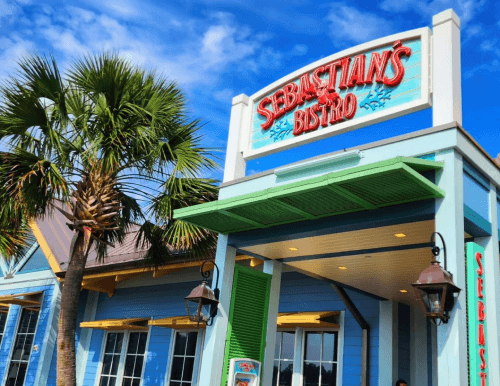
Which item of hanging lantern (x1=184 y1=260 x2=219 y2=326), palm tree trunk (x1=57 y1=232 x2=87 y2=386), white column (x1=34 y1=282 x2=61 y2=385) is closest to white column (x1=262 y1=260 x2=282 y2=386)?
hanging lantern (x1=184 y1=260 x2=219 y2=326)

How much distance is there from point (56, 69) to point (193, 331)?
6.58 metres

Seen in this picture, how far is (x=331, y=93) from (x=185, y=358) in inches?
310

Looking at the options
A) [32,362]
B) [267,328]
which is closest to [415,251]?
[267,328]

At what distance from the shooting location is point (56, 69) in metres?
9.96

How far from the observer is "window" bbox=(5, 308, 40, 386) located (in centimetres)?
1638

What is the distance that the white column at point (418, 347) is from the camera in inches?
413

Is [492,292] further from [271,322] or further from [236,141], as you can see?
[236,141]

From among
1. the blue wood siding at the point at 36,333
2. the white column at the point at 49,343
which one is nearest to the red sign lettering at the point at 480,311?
the white column at the point at 49,343

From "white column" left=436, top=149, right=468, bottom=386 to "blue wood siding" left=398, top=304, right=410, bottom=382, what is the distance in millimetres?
5229

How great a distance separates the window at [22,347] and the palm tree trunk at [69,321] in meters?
7.85

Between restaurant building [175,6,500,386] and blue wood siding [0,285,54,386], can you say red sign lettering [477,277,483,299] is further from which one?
blue wood siding [0,285,54,386]

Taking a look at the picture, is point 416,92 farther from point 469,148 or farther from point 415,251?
point 415,251

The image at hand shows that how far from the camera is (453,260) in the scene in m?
5.43

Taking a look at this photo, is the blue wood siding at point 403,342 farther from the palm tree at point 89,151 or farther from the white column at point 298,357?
the palm tree at point 89,151
